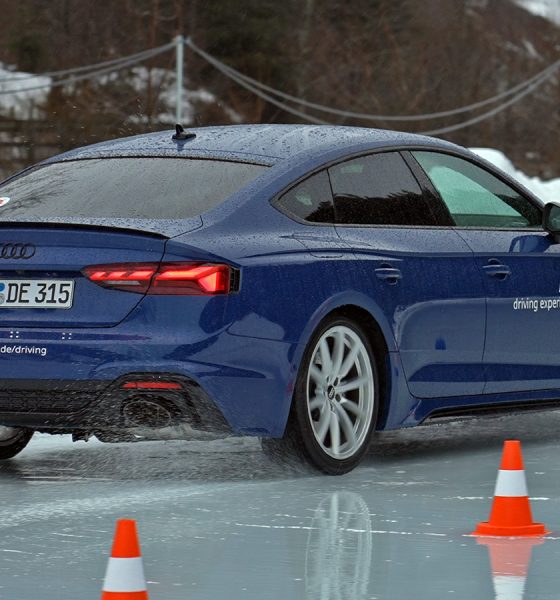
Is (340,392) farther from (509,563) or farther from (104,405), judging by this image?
(509,563)

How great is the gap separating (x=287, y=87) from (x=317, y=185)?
37181mm

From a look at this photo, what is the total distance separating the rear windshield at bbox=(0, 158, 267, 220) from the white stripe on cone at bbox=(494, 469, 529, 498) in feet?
6.29

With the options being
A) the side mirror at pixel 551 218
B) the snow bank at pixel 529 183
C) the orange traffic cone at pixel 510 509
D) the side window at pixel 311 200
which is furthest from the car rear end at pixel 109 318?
the snow bank at pixel 529 183

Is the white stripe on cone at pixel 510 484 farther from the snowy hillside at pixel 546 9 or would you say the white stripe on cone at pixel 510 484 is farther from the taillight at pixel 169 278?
the snowy hillside at pixel 546 9

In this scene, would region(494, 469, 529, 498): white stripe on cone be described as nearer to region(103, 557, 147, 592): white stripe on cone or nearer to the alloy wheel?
the alloy wheel

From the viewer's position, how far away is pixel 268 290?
7734mm

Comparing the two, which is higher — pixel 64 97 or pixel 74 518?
pixel 64 97

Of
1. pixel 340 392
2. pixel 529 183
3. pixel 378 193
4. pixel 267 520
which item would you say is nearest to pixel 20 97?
pixel 529 183

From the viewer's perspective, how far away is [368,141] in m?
8.77

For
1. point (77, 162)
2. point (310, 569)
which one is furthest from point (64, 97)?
point (310, 569)

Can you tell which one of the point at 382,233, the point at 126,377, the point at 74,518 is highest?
the point at 382,233

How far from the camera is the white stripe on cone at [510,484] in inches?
258

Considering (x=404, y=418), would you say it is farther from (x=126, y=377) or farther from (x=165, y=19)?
(x=165, y=19)

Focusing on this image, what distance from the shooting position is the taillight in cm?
754
